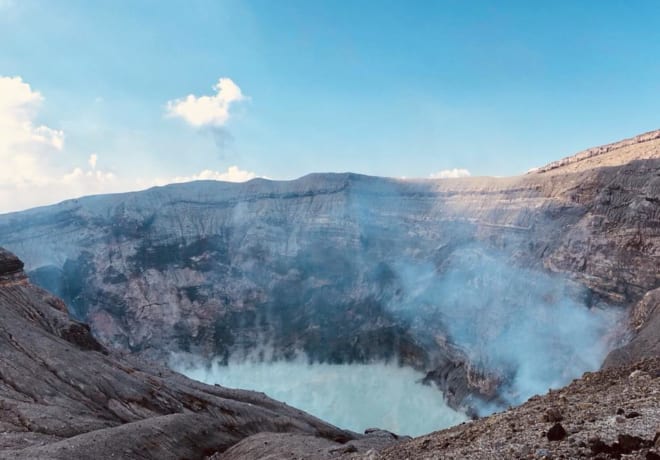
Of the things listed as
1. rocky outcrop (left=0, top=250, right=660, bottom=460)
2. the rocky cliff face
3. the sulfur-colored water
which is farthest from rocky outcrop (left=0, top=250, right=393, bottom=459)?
the rocky cliff face

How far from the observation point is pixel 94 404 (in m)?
33.9

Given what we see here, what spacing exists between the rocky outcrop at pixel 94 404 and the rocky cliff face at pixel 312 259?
28.8 meters

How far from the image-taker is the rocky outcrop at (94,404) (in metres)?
25.6

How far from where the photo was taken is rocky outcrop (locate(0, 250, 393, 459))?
83.9ft

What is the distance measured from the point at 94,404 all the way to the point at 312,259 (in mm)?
52267

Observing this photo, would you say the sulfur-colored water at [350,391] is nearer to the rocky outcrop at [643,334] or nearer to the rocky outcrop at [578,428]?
the rocky outcrop at [643,334]

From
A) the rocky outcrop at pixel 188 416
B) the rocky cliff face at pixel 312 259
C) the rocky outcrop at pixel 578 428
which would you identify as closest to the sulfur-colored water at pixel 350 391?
the rocky cliff face at pixel 312 259

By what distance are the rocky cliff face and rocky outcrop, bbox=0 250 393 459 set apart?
28766mm

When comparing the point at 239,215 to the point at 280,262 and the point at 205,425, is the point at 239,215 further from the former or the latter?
the point at 205,425

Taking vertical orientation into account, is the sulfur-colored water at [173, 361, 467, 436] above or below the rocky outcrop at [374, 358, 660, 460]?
below

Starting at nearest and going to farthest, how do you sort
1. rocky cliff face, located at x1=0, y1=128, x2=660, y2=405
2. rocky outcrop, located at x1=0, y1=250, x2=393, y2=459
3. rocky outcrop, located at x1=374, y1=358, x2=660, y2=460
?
rocky outcrop, located at x1=374, y1=358, x2=660, y2=460 → rocky outcrop, located at x1=0, y1=250, x2=393, y2=459 → rocky cliff face, located at x1=0, y1=128, x2=660, y2=405

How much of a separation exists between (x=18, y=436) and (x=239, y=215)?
67767 mm

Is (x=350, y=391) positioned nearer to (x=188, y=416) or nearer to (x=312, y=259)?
(x=312, y=259)

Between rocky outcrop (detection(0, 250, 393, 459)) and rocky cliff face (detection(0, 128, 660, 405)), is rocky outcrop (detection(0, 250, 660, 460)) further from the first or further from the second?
rocky cliff face (detection(0, 128, 660, 405))
